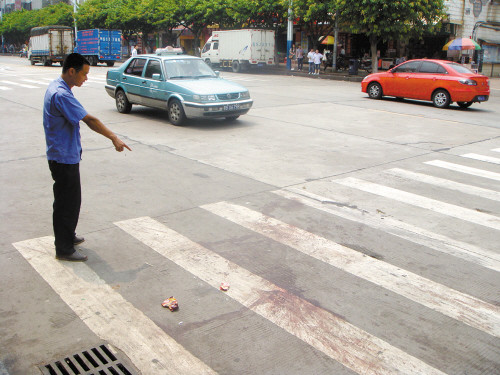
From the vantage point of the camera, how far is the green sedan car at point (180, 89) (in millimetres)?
11602

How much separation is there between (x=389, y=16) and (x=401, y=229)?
24.3 m

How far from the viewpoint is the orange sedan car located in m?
16.2

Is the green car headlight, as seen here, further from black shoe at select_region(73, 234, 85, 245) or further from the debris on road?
the debris on road

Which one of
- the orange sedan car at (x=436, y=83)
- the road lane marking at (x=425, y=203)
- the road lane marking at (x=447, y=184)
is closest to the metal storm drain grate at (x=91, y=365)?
the road lane marking at (x=425, y=203)

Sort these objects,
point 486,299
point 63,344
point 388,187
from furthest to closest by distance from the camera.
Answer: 1. point 388,187
2. point 486,299
3. point 63,344

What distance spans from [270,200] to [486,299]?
10.3ft

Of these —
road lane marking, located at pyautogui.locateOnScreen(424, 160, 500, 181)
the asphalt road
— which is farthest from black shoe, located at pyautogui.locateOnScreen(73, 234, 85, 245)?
road lane marking, located at pyautogui.locateOnScreen(424, 160, 500, 181)

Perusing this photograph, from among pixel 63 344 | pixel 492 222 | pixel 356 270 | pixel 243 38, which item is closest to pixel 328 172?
pixel 492 222

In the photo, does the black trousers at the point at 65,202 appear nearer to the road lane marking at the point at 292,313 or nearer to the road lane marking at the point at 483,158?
the road lane marking at the point at 292,313

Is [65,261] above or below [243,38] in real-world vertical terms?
below

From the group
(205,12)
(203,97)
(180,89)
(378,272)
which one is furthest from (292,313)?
(205,12)

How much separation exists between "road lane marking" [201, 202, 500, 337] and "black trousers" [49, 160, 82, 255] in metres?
1.93

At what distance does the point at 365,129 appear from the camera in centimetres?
1233

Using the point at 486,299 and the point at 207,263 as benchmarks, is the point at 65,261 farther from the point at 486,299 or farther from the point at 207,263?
the point at 486,299
